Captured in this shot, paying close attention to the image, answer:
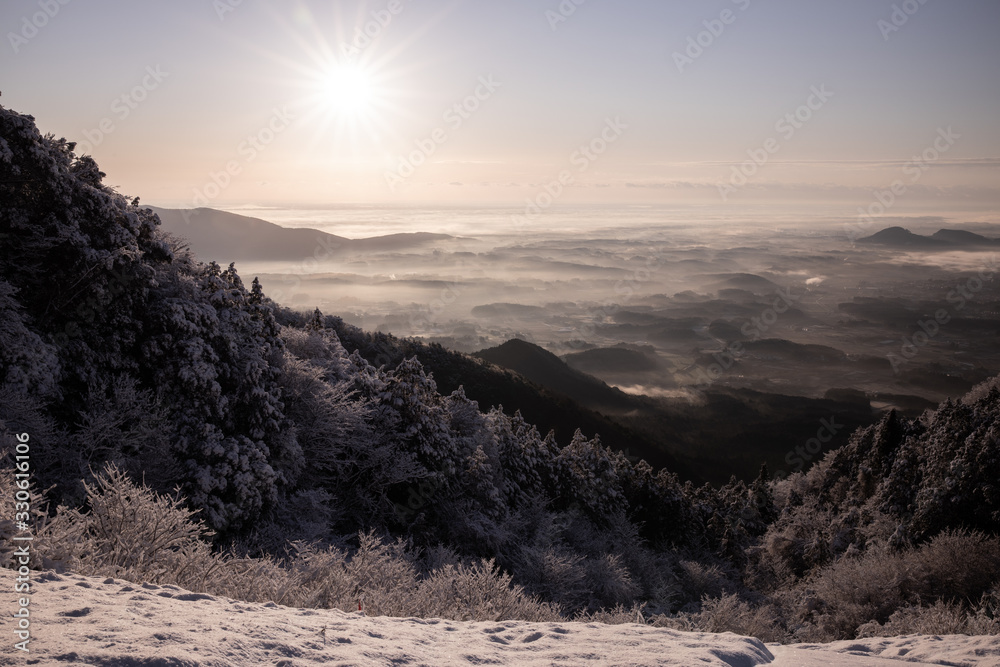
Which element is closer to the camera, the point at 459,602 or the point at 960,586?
the point at 459,602

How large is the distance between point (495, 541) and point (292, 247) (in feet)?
617

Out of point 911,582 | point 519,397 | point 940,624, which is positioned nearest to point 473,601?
point 940,624

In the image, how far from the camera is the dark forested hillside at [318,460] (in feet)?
51.5

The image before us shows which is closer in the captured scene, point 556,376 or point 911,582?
point 911,582

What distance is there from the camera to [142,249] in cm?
2020

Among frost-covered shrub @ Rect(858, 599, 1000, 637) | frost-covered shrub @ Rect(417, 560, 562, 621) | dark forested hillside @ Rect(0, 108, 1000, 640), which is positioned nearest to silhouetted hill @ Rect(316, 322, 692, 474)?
dark forested hillside @ Rect(0, 108, 1000, 640)

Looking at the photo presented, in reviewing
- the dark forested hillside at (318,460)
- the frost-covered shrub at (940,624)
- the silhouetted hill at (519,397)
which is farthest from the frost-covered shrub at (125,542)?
the silhouetted hill at (519,397)

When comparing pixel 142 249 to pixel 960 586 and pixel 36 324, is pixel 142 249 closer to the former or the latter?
pixel 36 324

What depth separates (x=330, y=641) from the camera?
22.7ft

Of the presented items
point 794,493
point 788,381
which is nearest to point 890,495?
point 794,493

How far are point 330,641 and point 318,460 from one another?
1758 cm

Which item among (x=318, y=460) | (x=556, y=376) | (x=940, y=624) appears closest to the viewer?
(x=940, y=624)

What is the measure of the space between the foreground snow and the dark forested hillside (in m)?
2.09

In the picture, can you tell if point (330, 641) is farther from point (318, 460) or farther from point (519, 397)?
point (519, 397)
